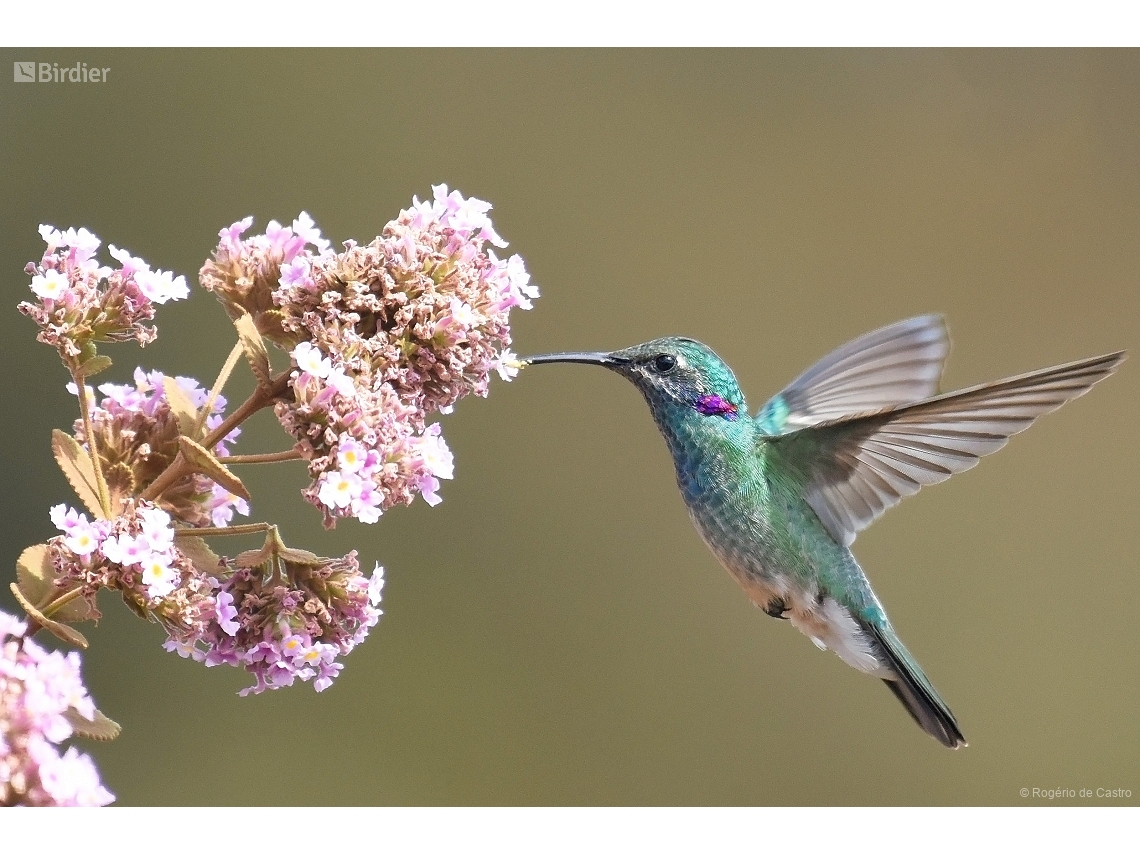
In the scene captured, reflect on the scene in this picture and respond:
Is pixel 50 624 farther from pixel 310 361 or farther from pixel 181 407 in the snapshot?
pixel 310 361

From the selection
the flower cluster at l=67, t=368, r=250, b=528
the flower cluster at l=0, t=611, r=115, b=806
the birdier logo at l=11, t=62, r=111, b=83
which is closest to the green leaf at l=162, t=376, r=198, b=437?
the flower cluster at l=67, t=368, r=250, b=528

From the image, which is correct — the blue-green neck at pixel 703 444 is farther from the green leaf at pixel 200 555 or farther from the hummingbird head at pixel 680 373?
the green leaf at pixel 200 555

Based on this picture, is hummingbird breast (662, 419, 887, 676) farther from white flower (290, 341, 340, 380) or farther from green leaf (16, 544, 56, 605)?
green leaf (16, 544, 56, 605)

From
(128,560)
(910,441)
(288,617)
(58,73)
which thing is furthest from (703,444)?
(58,73)

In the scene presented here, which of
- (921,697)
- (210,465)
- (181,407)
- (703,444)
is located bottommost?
(921,697)

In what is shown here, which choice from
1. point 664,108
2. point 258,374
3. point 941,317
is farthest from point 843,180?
point 258,374

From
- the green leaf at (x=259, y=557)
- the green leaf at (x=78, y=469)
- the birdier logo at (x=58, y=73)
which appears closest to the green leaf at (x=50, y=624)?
the green leaf at (x=78, y=469)
